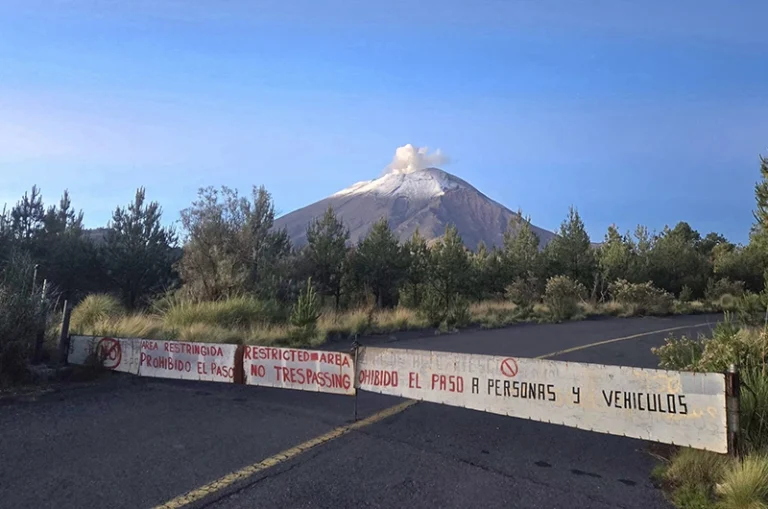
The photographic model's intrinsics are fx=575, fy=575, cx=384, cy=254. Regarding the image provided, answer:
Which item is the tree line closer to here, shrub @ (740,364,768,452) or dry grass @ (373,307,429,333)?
dry grass @ (373,307,429,333)

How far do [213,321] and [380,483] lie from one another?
10146 mm

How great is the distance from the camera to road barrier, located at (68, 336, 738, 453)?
4.87 m

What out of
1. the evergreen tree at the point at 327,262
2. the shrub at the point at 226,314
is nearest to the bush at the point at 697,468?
the shrub at the point at 226,314

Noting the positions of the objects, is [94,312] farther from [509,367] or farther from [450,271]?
[450,271]

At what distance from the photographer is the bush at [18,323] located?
25.2 feet

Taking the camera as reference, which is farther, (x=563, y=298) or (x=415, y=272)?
(x=415, y=272)

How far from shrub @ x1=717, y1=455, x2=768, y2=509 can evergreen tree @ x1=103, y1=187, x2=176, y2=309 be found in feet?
90.8

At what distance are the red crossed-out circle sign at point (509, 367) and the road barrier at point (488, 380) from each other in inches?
0.4

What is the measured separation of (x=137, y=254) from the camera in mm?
30469

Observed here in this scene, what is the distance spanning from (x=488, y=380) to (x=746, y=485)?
2.55 metres

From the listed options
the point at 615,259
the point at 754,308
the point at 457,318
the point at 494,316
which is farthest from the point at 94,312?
the point at 615,259

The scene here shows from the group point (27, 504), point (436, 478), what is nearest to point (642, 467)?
point (436, 478)

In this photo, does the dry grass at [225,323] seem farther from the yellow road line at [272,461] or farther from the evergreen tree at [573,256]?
the evergreen tree at [573,256]

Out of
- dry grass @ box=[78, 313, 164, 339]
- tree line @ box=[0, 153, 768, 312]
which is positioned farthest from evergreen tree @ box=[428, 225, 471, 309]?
dry grass @ box=[78, 313, 164, 339]
